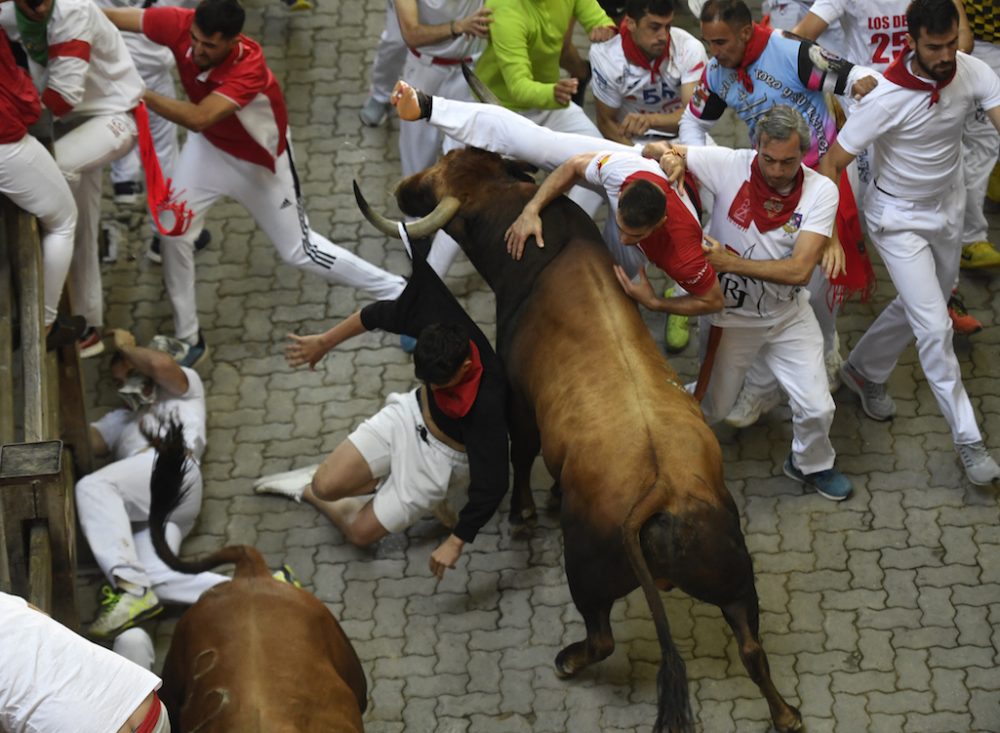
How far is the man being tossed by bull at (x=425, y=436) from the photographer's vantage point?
21.1 feet

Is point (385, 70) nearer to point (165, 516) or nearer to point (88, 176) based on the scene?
point (88, 176)

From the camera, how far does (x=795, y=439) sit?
7047 mm

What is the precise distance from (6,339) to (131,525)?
1.18 m

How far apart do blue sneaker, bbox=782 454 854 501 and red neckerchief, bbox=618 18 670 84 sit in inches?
82.9

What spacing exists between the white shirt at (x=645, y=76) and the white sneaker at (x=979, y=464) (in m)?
2.28

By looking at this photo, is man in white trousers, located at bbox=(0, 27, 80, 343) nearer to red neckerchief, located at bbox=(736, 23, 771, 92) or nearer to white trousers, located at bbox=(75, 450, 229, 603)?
white trousers, located at bbox=(75, 450, 229, 603)

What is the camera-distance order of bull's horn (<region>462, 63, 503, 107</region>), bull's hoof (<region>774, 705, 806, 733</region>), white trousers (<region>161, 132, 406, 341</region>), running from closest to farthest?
bull's hoof (<region>774, 705, 806, 733</region>) → bull's horn (<region>462, 63, 503, 107</region>) → white trousers (<region>161, 132, 406, 341</region>)

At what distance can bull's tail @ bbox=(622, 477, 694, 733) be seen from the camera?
214 inches

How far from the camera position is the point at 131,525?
7.23 m

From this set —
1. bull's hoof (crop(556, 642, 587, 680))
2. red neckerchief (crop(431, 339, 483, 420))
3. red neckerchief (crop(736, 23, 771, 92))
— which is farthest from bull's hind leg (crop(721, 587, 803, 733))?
red neckerchief (crop(736, 23, 771, 92))

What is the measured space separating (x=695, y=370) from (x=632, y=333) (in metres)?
1.75

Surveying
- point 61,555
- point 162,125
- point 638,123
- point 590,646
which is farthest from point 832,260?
point 162,125

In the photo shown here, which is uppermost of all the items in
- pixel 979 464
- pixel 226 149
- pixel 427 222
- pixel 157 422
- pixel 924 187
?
pixel 924 187

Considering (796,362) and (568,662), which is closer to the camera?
(568,662)
